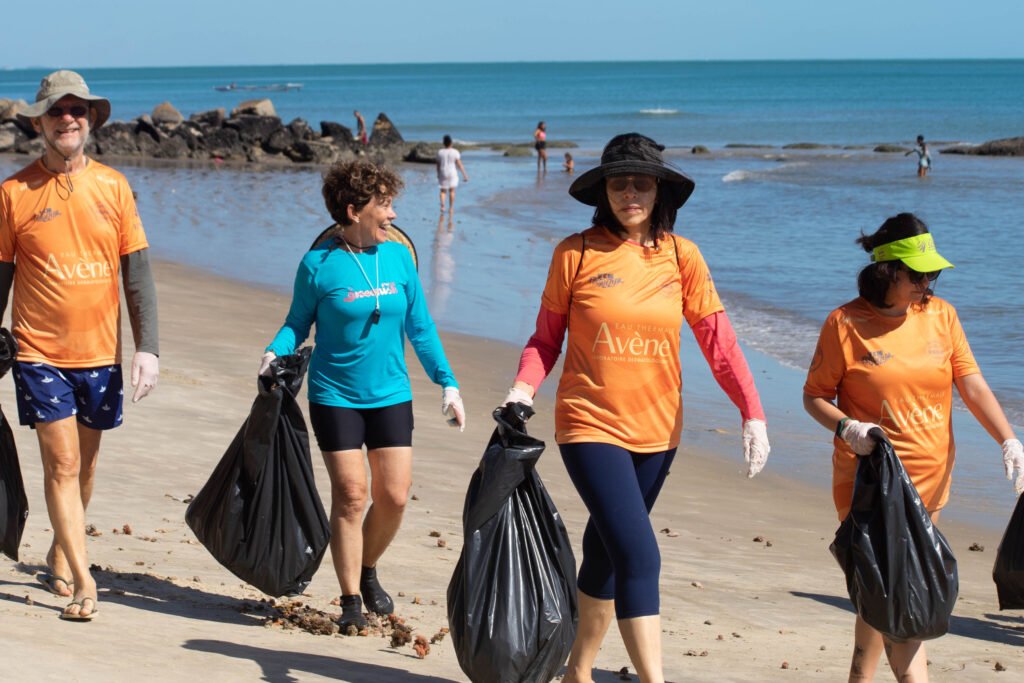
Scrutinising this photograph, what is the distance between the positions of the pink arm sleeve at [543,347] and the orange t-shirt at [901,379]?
76 centimetres

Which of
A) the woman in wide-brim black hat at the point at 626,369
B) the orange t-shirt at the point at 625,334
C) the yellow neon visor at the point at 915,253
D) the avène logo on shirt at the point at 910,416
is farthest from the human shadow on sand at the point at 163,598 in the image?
the yellow neon visor at the point at 915,253

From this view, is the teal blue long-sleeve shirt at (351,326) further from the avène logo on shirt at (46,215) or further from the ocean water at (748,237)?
the ocean water at (748,237)

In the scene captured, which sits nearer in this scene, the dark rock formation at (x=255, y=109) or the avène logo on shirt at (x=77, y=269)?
the avène logo on shirt at (x=77, y=269)

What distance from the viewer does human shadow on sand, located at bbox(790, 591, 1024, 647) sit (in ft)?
15.2

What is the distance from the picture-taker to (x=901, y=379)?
10.9 ft

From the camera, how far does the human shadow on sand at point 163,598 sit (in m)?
4.23

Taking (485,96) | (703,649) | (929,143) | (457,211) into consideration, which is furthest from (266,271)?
(485,96)

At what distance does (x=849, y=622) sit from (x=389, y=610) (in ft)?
6.32

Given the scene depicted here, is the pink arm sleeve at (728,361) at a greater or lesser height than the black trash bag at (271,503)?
greater

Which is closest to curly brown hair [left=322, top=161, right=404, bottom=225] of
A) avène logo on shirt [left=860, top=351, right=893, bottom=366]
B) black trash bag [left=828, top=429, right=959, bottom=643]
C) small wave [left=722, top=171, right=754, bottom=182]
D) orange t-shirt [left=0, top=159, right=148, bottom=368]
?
orange t-shirt [left=0, top=159, right=148, bottom=368]

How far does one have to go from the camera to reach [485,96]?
4109 inches

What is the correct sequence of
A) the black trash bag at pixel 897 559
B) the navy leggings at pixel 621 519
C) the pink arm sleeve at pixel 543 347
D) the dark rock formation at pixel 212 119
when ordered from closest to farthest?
the black trash bag at pixel 897 559 < the navy leggings at pixel 621 519 < the pink arm sleeve at pixel 543 347 < the dark rock formation at pixel 212 119

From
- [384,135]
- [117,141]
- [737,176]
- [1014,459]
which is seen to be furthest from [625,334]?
[117,141]

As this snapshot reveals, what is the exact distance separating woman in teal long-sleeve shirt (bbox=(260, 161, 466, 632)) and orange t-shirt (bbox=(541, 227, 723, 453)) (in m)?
0.74
